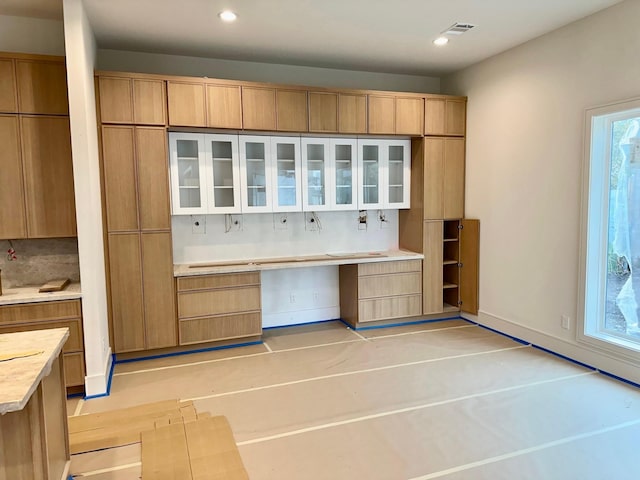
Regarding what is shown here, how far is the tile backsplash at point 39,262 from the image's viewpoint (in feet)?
12.7

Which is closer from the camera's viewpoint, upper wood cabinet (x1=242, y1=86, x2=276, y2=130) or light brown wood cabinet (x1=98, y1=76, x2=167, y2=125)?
light brown wood cabinet (x1=98, y1=76, x2=167, y2=125)

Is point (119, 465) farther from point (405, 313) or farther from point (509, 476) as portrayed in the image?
point (405, 313)

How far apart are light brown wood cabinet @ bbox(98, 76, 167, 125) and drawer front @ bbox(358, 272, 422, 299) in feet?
8.99

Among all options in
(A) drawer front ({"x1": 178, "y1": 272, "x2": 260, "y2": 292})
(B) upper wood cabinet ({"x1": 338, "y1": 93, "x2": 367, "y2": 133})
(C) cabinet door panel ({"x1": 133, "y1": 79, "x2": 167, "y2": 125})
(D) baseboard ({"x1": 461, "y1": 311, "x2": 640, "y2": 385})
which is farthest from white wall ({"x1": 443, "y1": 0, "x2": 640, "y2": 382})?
(C) cabinet door panel ({"x1": 133, "y1": 79, "x2": 167, "y2": 125})

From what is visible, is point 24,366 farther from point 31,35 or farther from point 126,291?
point 31,35

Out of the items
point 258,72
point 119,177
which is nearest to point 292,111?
point 258,72

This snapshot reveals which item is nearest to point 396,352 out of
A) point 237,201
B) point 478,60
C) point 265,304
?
point 265,304

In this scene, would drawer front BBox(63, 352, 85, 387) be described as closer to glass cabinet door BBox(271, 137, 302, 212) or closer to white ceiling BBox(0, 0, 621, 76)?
glass cabinet door BBox(271, 137, 302, 212)

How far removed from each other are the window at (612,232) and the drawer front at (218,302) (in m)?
3.12

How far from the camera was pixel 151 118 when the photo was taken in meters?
4.10

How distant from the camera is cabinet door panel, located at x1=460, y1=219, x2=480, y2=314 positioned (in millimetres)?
5168

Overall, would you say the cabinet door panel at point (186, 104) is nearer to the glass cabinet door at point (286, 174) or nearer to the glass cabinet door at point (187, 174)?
the glass cabinet door at point (187, 174)

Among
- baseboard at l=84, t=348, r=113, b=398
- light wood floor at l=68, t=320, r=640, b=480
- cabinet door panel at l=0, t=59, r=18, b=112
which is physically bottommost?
light wood floor at l=68, t=320, r=640, b=480

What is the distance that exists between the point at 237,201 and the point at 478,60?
3142 millimetres
